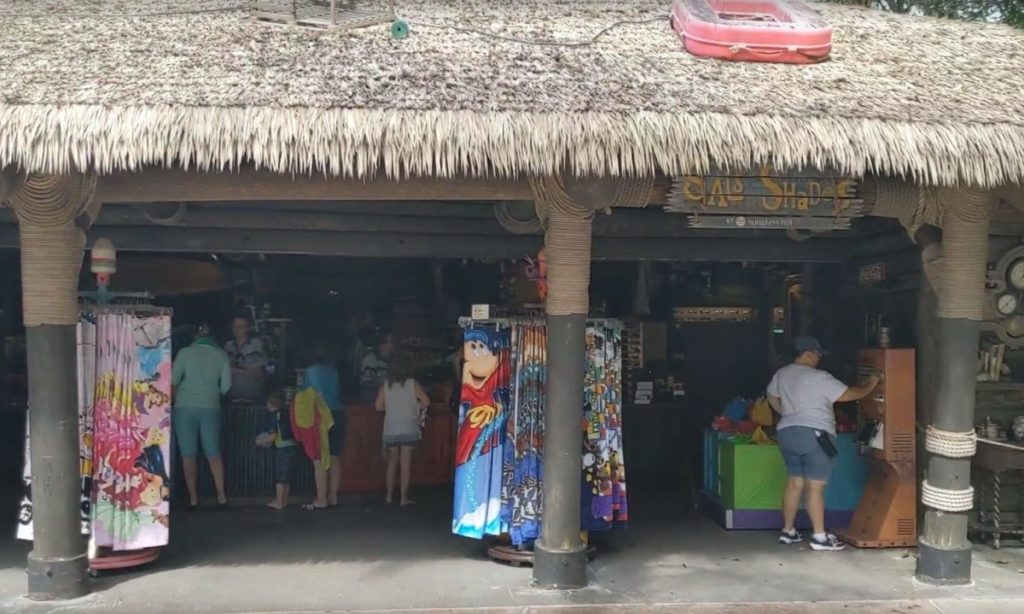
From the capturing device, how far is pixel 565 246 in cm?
603

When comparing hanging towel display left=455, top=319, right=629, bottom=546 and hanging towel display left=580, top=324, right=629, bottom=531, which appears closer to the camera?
hanging towel display left=455, top=319, right=629, bottom=546

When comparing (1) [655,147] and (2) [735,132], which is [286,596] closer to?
(1) [655,147]

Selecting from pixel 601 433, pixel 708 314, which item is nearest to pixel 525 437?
pixel 601 433

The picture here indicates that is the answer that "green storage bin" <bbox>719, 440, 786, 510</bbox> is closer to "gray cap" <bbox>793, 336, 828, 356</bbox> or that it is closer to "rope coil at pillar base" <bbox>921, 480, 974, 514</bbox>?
"gray cap" <bbox>793, 336, 828, 356</bbox>

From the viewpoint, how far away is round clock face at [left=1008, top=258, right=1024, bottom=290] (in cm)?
728

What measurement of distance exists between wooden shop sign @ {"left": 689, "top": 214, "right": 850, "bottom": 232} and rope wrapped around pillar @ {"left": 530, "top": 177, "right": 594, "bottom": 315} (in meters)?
0.89

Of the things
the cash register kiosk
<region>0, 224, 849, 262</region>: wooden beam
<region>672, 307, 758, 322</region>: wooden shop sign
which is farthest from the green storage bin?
<region>672, 307, 758, 322</region>: wooden shop sign

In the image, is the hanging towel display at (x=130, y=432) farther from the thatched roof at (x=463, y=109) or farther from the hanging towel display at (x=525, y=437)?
the hanging towel display at (x=525, y=437)

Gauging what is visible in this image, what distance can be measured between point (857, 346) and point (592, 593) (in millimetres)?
4239

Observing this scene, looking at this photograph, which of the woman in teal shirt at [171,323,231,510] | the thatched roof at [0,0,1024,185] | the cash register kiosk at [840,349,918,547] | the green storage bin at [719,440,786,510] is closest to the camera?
the thatched roof at [0,0,1024,185]

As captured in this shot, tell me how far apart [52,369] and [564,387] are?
3342 millimetres

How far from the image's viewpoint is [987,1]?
13.9 m

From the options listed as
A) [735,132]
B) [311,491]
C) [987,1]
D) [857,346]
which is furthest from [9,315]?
[987,1]

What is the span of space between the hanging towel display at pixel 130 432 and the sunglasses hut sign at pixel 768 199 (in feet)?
12.6
